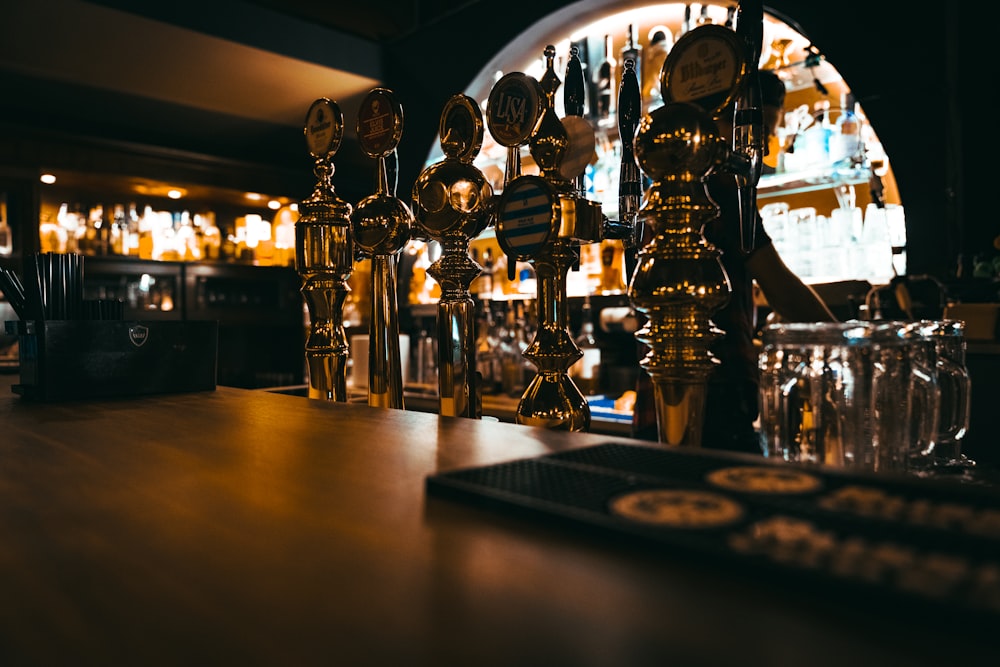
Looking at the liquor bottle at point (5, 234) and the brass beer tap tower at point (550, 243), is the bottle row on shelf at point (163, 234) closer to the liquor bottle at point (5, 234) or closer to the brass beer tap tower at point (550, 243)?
the liquor bottle at point (5, 234)

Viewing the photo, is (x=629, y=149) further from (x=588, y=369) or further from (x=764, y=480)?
(x=588, y=369)

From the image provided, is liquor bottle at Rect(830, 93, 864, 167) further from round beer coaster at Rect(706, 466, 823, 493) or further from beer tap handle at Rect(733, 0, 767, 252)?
round beer coaster at Rect(706, 466, 823, 493)

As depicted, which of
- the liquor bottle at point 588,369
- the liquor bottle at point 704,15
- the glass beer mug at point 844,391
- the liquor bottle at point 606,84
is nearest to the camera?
the glass beer mug at point 844,391

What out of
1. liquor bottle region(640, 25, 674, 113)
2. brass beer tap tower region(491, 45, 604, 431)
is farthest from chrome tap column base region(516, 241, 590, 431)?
liquor bottle region(640, 25, 674, 113)

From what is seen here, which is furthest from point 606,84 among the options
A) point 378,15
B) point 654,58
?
point 378,15

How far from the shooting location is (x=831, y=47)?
247cm

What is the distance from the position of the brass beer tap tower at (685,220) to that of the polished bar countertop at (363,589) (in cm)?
27

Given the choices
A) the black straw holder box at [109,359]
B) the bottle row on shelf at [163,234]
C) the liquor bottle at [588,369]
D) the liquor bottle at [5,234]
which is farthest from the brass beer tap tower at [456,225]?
the liquor bottle at [5,234]

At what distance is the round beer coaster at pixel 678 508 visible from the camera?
15.7 inches

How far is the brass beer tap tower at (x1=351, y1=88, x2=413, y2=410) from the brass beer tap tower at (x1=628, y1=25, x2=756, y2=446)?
1.70 ft

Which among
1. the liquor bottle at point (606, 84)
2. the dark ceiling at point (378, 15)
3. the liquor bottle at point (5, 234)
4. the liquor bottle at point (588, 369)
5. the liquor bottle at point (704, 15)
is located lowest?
the liquor bottle at point (588, 369)

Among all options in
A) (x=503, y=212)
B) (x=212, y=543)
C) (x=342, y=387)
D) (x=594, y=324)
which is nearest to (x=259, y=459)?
(x=212, y=543)

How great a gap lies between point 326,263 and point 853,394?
0.91 meters

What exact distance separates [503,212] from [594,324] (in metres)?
2.50
